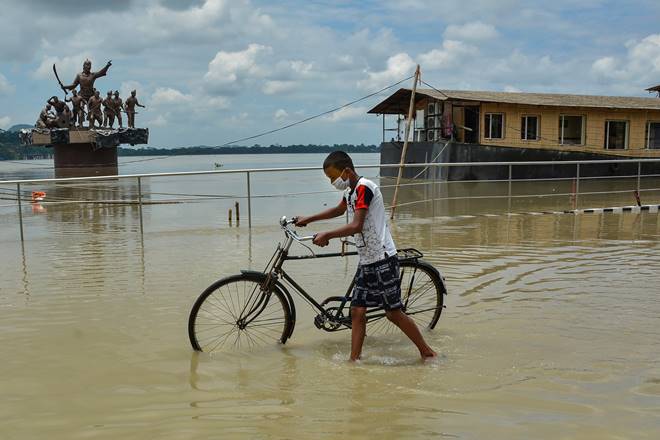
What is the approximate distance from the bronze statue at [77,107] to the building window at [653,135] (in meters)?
38.8

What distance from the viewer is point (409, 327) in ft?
14.2

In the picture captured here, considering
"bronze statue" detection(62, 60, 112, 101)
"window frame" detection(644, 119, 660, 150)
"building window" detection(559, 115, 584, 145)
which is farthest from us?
"bronze statue" detection(62, 60, 112, 101)

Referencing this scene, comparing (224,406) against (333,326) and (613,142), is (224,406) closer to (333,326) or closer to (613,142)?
(333,326)

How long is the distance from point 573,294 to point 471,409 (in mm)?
3257

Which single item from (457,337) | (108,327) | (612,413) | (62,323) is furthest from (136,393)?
(612,413)

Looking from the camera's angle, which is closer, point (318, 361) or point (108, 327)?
point (318, 361)

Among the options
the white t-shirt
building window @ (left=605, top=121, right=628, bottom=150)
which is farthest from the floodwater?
building window @ (left=605, top=121, right=628, bottom=150)

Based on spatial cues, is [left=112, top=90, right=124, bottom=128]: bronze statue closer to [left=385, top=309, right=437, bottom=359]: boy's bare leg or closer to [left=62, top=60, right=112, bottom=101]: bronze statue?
[left=62, top=60, right=112, bottom=101]: bronze statue

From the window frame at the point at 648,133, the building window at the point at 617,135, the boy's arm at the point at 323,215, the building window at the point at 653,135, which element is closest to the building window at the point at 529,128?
the building window at the point at 617,135

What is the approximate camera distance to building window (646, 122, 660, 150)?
1320 inches

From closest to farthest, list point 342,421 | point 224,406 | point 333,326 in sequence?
point 342,421 → point 224,406 → point 333,326

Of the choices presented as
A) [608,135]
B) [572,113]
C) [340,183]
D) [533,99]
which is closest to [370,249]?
[340,183]

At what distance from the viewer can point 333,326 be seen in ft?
15.2

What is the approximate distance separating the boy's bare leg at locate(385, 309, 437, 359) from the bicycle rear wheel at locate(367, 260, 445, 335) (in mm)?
544
